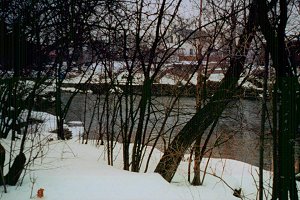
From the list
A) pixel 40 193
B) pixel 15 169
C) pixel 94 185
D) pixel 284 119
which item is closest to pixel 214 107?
pixel 94 185

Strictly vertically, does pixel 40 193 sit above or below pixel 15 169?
below

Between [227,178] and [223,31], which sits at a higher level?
[223,31]

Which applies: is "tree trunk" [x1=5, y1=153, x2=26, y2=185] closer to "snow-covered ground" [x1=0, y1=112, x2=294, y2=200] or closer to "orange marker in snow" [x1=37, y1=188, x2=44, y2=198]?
Result: "snow-covered ground" [x1=0, y1=112, x2=294, y2=200]

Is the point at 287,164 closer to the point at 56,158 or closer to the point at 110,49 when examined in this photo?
the point at 56,158

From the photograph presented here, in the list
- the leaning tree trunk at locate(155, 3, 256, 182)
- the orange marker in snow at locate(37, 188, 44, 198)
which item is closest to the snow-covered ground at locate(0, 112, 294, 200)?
the orange marker in snow at locate(37, 188, 44, 198)

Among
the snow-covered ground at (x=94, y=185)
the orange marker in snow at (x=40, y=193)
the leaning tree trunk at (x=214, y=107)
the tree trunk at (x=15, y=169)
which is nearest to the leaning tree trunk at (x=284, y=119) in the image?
the snow-covered ground at (x=94, y=185)

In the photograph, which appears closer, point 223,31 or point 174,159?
point 174,159

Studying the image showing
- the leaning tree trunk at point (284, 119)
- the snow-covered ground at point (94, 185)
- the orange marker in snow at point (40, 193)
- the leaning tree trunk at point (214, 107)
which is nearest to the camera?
the leaning tree trunk at point (284, 119)

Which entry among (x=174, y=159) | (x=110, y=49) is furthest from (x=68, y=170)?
(x=110, y=49)

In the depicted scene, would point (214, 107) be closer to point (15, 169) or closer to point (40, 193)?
point (40, 193)

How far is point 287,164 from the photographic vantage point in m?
4.80

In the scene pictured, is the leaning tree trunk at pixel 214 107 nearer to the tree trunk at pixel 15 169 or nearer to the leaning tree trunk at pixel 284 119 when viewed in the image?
the leaning tree trunk at pixel 284 119

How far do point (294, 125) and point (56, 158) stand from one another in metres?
6.17

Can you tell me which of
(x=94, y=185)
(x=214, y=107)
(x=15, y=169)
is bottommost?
(x=94, y=185)
